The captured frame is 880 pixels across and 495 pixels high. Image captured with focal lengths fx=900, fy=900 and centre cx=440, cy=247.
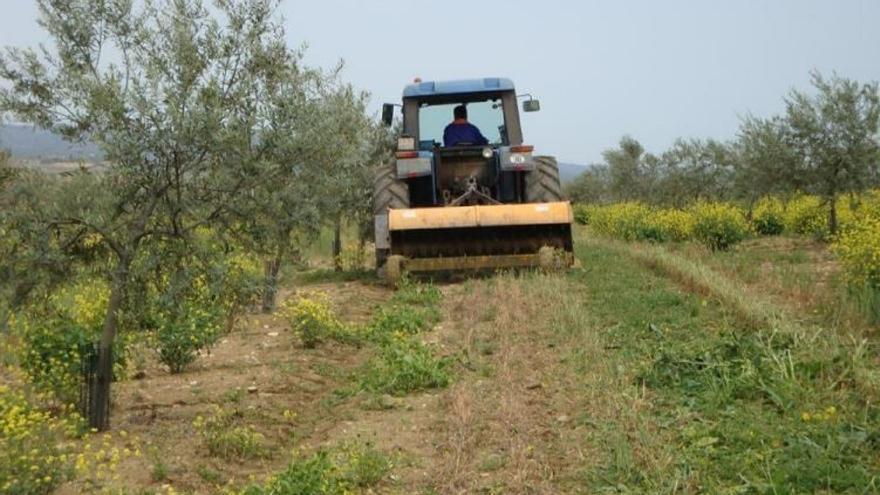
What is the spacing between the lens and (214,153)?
4.91 m

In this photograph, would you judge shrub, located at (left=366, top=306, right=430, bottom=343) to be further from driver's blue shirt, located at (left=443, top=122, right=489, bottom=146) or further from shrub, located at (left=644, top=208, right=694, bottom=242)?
shrub, located at (left=644, top=208, right=694, bottom=242)

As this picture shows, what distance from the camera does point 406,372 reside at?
619cm

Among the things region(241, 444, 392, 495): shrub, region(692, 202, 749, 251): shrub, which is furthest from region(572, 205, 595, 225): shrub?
region(241, 444, 392, 495): shrub

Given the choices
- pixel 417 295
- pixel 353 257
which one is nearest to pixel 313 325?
pixel 417 295

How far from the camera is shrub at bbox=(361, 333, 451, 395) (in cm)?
611

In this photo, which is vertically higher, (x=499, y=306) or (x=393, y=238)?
(x=393, y=238)

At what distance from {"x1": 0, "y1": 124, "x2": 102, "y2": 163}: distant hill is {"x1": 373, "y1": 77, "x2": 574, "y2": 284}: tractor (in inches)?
238

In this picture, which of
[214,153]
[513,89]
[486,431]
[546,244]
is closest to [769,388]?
[486,431]

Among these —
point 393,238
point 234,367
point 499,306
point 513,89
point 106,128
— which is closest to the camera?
point 106,128

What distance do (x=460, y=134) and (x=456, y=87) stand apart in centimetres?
66

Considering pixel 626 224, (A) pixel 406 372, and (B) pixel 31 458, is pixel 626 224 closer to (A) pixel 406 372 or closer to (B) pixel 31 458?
(A) pixel 406 372

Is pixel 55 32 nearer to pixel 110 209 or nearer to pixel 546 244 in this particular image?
pixel 110 209

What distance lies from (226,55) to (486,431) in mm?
2553

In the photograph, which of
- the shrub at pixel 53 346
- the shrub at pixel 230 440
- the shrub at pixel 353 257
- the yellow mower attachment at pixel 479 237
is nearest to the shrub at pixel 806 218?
the yellow mower attachment at pixel 479 237
